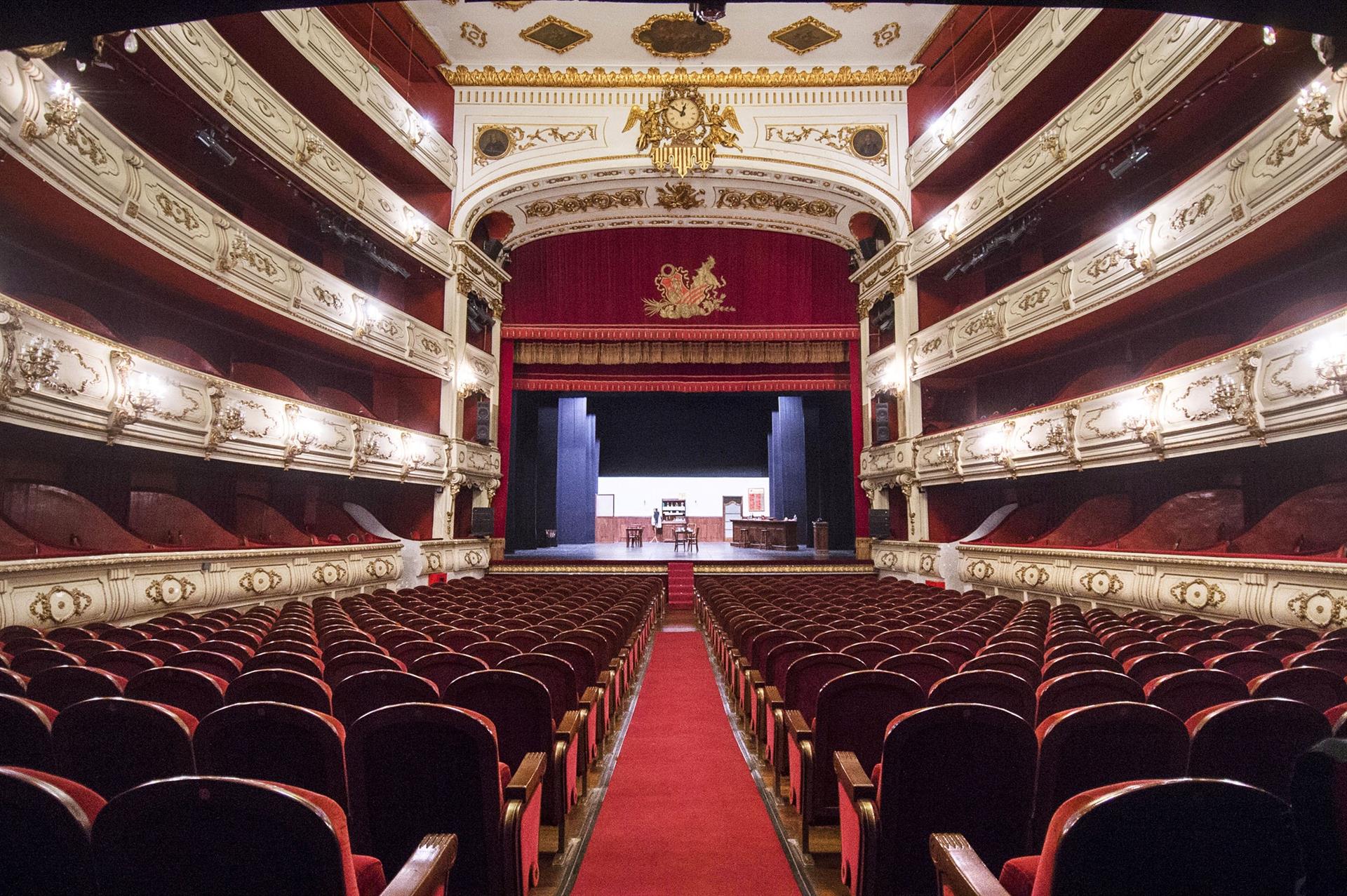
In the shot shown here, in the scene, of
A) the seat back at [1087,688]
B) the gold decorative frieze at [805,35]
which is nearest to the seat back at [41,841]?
the seat back at [1087,688]

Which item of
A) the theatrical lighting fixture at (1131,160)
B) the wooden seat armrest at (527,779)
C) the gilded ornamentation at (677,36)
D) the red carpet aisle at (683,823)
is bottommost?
the red carpet aisle at (683,823)

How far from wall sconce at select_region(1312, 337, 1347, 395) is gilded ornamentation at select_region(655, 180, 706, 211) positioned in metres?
11.6

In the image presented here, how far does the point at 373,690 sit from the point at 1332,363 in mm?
7588

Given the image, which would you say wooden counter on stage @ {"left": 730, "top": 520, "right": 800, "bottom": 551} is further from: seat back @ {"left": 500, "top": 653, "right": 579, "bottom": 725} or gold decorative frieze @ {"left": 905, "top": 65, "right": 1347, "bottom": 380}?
seat back @ {"left": 500, "top": 653, "right": 579, "bottom": 725}

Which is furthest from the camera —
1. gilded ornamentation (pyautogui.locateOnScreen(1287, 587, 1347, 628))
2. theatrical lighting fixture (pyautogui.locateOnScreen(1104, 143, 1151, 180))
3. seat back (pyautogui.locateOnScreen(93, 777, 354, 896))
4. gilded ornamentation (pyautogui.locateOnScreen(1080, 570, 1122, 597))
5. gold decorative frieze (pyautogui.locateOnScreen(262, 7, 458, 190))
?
gold decorative frieze (pyautogui.locateOnScreen(262, 7, 458, 190))

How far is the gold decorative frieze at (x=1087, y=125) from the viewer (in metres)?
8.12

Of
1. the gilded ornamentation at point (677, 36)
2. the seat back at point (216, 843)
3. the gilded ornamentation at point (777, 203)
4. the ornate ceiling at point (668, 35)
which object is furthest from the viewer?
the gilded ornamentation at point (777, 203)

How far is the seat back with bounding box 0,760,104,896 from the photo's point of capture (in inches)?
45.3

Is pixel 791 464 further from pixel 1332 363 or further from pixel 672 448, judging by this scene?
pixel 1332 363

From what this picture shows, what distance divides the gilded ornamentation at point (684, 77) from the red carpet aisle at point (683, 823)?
13.3 metres

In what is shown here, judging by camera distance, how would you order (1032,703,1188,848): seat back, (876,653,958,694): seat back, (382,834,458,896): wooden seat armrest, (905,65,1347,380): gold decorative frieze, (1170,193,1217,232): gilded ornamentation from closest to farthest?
1. (382,834,458,896): wooden seat armrest
2. (1032,703,1188,848): seat back
3. (876,653,958,694): seat back
4. (905,65,1347,380): gold decorative frieze
5. (1170,193,1217,232): gilded ornamentation

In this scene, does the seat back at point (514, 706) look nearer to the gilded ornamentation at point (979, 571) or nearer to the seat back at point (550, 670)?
the seat back at point (550, 670)

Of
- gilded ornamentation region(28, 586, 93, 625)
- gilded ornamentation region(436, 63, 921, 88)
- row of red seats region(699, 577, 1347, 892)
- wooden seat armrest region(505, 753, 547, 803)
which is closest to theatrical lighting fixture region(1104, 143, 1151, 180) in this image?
gilded ornamentation region(436, 63, 921, 88)

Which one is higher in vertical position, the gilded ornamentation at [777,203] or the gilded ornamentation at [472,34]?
the gilded ornamentation at [472,34]
